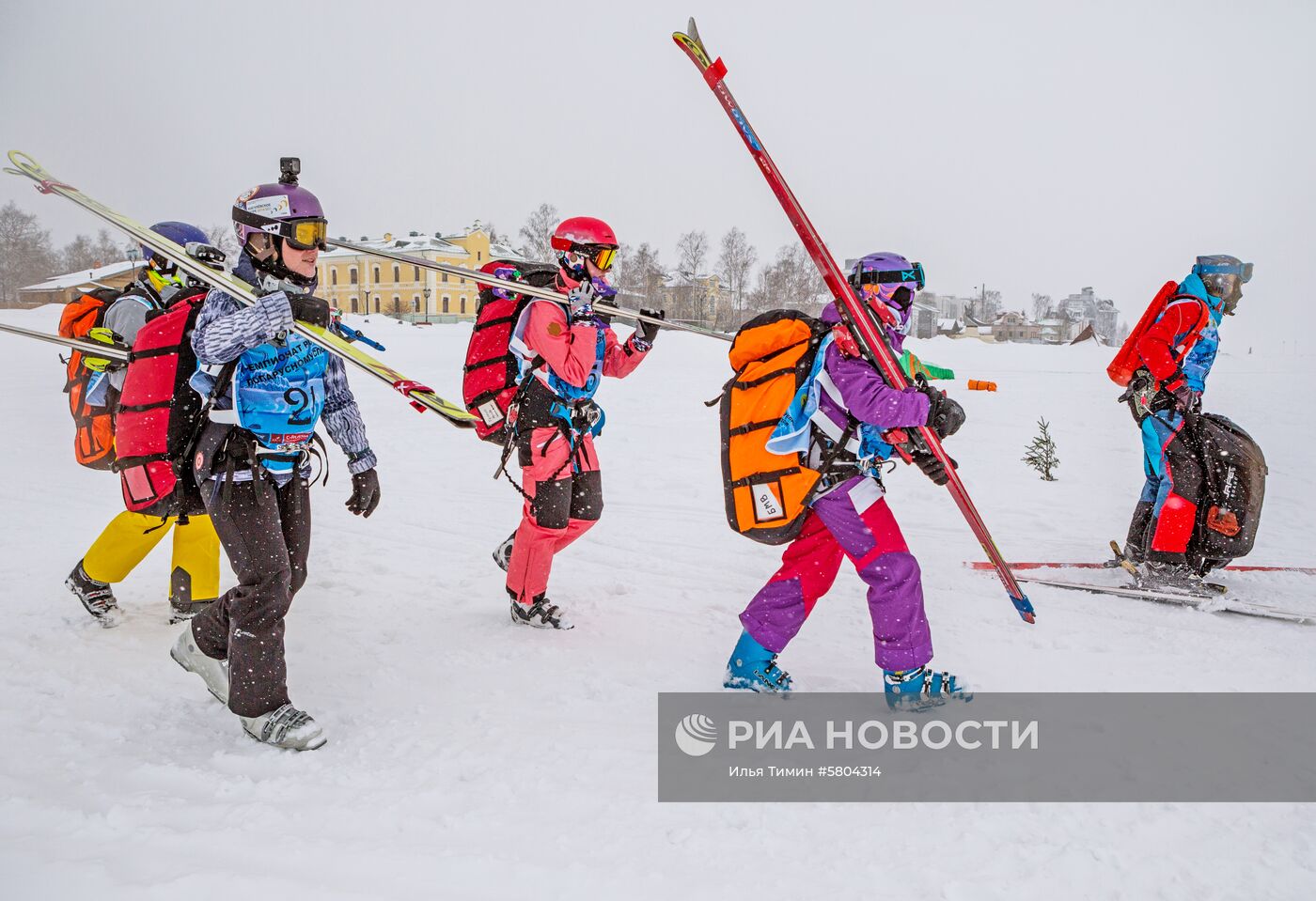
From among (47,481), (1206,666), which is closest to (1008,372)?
(1206,666)

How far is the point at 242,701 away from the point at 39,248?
11.6m

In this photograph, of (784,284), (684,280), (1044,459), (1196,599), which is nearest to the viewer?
(1196,599)

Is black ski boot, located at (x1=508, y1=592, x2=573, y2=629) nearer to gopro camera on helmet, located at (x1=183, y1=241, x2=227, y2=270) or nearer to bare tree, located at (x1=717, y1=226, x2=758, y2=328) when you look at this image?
gopro camera on helmet, located at (x1=183, y1=241, x2=227, y2=270)

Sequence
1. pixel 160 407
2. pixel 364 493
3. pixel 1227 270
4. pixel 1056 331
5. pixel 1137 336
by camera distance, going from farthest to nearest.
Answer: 1. pixel 1056 331
2. pixel 1137 336
3. pixel 1227 270
4. pixel 364 493
5. pixel 160 407

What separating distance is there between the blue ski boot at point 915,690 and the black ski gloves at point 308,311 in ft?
9.48

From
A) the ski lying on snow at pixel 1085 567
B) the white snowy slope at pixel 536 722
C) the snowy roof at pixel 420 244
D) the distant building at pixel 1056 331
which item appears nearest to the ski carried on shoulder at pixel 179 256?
the white snowy slope at pixel 536 722

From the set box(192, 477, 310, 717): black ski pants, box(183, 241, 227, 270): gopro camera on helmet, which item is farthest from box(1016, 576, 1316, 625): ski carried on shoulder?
box(183, 241, 227, 270): gopro camera on helmet

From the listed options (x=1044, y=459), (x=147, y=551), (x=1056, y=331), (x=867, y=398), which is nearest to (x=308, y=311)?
(x=867, y=398)

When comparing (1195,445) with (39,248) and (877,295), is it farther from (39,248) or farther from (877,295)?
(39,248)

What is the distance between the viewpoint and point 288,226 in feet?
10.8

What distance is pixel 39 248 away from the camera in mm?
11414

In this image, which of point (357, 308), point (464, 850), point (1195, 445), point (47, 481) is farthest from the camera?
point (357, 308)

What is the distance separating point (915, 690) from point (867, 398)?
1.38 meters

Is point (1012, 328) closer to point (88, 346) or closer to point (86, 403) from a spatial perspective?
point (86, 403)
